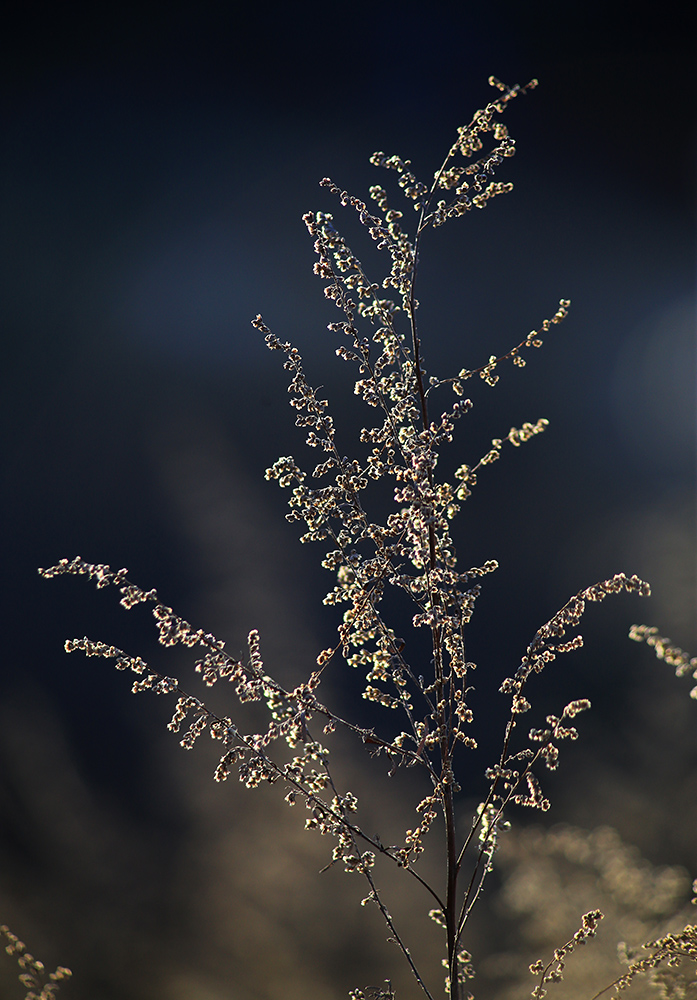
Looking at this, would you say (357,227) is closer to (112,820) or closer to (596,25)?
(596,25)

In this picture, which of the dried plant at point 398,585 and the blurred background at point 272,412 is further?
the blurred background at point 272,412

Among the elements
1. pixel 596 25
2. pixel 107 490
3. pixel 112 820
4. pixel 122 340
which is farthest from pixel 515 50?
pixel 112 820

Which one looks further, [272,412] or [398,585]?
[272,412]

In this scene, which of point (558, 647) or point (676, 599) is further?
point (676, 599)

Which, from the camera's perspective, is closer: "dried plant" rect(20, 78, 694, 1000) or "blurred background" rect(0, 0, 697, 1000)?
"dried plant" rect(20, 78, 694, 1000)

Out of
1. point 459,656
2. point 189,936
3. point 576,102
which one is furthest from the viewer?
point 576,102

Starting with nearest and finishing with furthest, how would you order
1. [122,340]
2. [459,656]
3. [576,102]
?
[459,656], [576,102], [122,340]

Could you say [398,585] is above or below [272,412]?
below

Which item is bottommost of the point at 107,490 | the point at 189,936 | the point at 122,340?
the point at 189,936
